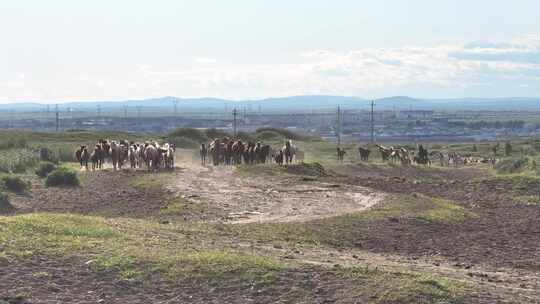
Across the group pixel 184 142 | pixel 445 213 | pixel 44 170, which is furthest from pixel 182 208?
pixel 184 142

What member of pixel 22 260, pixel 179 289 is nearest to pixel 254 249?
pixel 179 289

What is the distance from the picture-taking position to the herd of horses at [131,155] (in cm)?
3694

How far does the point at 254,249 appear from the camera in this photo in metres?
14.3

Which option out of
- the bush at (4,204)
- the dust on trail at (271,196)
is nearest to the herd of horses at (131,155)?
the dust on trail at (271,196)

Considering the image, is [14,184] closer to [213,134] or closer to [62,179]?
[62,179]

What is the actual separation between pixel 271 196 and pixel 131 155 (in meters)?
14.8

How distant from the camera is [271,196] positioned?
25438 millimetres

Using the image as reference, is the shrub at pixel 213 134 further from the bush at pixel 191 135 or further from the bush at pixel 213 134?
the bush at pixel 191 135

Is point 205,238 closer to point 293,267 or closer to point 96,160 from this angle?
point 293,267

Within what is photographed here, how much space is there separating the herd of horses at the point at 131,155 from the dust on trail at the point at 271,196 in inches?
191

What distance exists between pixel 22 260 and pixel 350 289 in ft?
16.5

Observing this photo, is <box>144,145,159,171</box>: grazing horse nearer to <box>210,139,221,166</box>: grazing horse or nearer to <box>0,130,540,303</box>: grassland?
<box>210,139,221,166</box>: grazing horse

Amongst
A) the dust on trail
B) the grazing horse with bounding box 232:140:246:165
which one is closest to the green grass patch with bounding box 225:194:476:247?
the dust on trail

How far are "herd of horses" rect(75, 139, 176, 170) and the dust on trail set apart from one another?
4.86m
